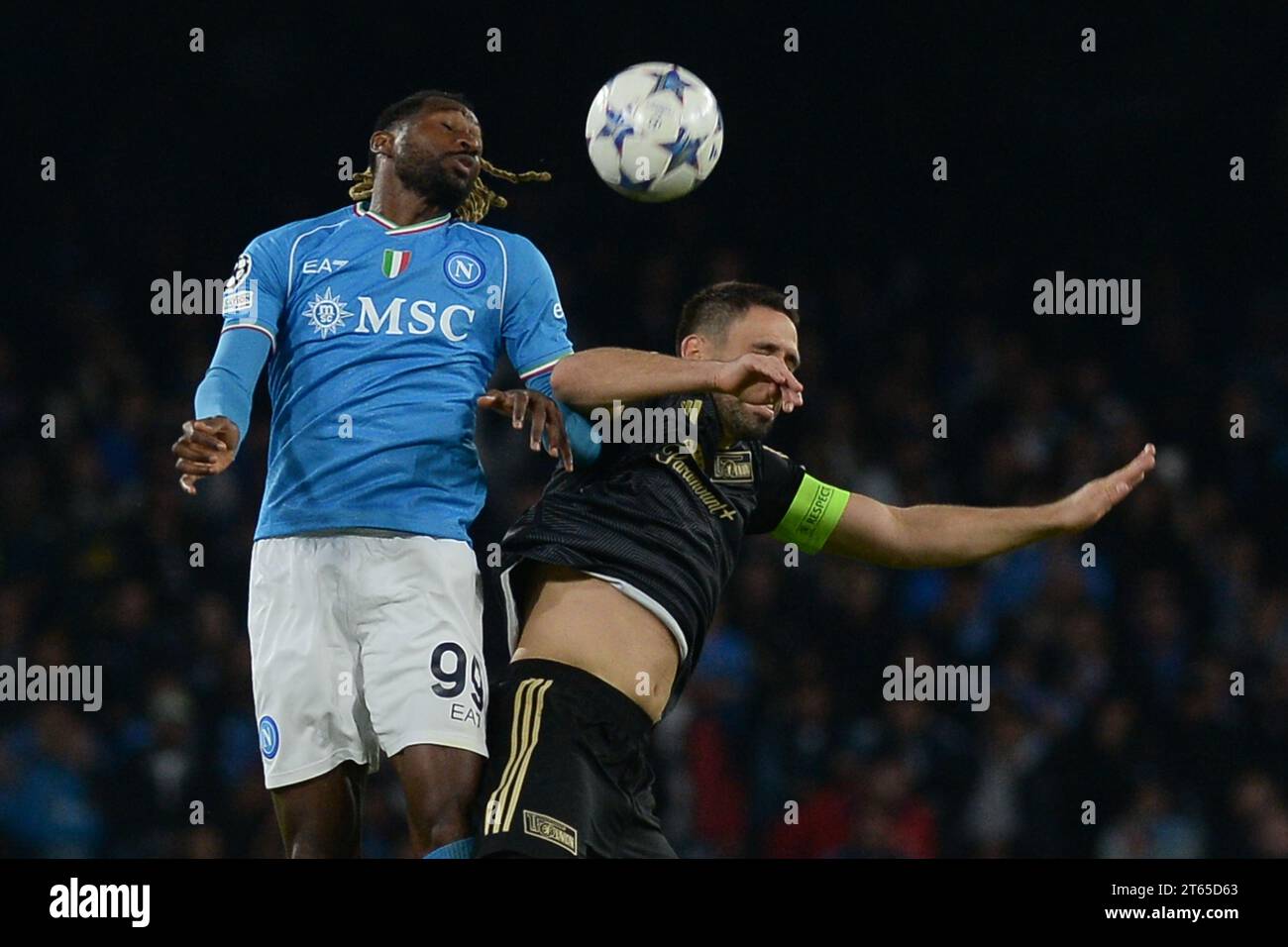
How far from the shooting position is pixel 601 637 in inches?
168

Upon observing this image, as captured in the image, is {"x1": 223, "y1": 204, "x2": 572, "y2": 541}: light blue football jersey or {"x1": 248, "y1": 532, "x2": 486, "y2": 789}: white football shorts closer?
{"x1": 248, "y1": 532, "x2": 486, "y2": 789}: white football shorts

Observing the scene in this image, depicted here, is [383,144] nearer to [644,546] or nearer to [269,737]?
[644,546]

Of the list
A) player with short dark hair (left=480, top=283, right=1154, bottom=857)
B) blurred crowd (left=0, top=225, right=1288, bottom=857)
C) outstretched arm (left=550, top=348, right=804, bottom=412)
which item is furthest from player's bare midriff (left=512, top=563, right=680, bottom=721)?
blurred crowd (left=0, top=225, right=1288, bottom=857)

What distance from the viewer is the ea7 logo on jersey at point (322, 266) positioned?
436 cm

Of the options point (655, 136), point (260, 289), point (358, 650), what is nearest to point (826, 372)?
point (655, 136)

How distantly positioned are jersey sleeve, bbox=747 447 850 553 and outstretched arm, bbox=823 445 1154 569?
34mm

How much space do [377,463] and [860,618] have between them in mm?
4349

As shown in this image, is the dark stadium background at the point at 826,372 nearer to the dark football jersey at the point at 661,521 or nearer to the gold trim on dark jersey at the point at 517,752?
the dark football jersey at the point at 661,521

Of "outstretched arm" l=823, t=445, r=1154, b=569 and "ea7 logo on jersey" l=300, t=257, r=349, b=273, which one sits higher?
"ea7 logo on jersey" l=300, t=257, r=349, b=273

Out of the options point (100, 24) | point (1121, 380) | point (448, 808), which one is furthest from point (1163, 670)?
point (100, 24)

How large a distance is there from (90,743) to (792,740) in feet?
9.60

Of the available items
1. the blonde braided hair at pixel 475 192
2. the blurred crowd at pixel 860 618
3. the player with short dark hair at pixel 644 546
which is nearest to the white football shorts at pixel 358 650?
the player with short dark hair at pixel 644 546

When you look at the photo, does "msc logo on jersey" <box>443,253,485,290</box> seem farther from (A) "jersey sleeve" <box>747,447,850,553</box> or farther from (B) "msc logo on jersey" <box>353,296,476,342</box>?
(A) "jersey sleeve" <box>747,447,850,553</box>

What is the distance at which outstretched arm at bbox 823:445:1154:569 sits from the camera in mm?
4801
